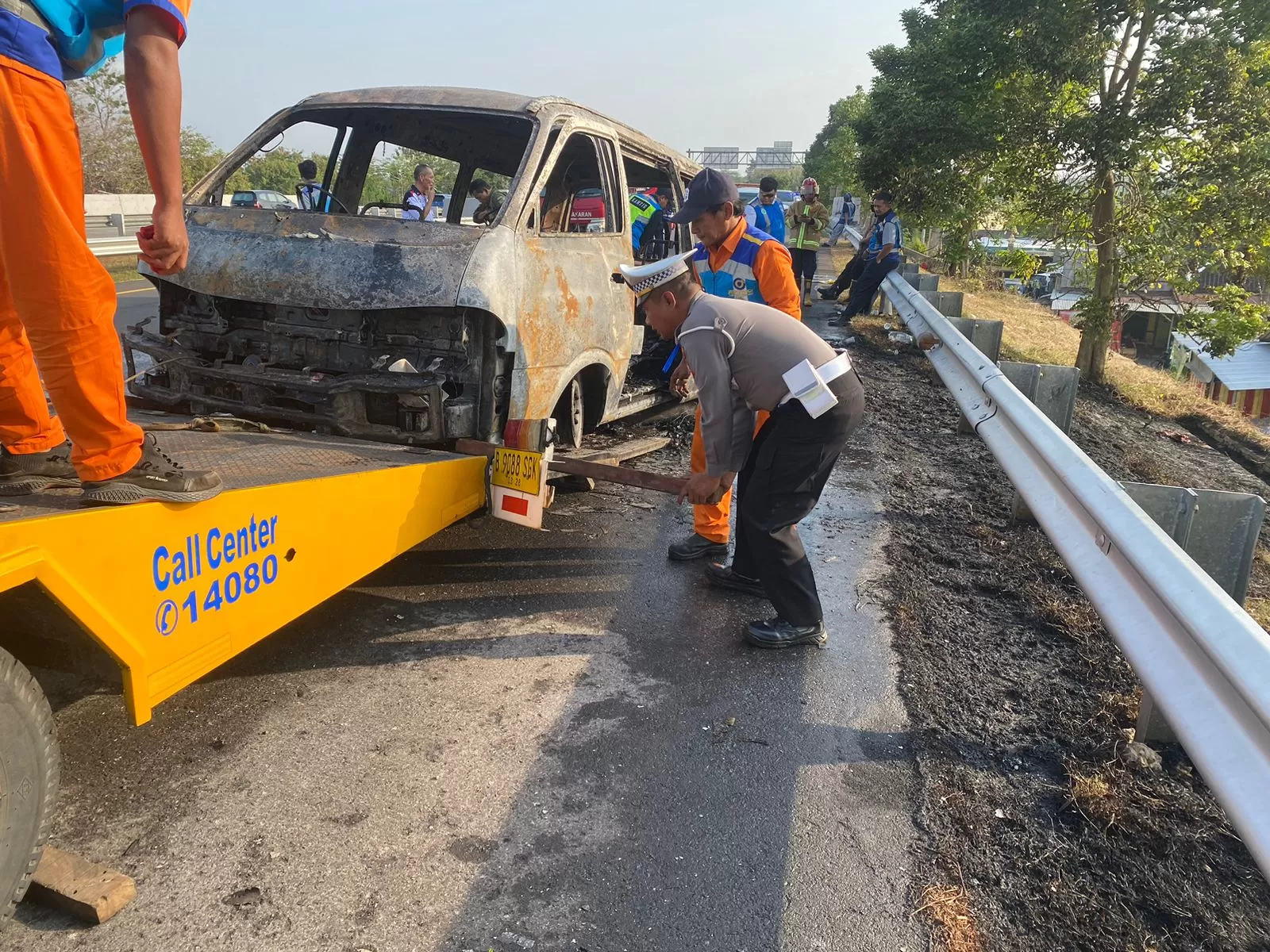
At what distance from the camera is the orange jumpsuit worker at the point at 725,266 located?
175 inches

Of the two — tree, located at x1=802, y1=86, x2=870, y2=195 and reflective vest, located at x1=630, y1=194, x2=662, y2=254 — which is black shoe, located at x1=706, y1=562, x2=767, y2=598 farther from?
tree, located at x1=802, y1=86, x2=870, y2=195

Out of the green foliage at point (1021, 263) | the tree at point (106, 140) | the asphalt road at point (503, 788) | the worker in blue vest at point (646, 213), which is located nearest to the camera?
the asphalt road at point (503, 788)

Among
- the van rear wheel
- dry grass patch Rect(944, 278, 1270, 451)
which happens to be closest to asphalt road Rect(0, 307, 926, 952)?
the van rear wheel

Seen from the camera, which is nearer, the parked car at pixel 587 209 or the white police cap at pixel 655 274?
the white police cap at pixel 655 274

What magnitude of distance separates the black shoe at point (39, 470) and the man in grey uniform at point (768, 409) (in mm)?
2008

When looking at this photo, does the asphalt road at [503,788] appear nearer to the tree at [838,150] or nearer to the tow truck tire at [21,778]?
the tow truck tire at [21,778]

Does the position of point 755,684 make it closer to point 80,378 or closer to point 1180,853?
point 1180,853

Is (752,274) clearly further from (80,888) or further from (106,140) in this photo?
(106,140)

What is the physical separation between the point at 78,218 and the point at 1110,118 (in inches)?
370

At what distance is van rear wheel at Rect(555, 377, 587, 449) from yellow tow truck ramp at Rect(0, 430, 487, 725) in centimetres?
133

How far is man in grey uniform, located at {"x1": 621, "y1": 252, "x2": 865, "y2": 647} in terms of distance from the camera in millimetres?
3430

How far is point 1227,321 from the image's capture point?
872 cm

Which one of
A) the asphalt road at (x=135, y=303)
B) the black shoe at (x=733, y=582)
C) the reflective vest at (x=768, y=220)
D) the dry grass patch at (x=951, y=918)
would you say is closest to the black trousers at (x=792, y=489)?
the black shoe at (x=733, y=582)

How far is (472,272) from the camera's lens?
3799 millimetres
